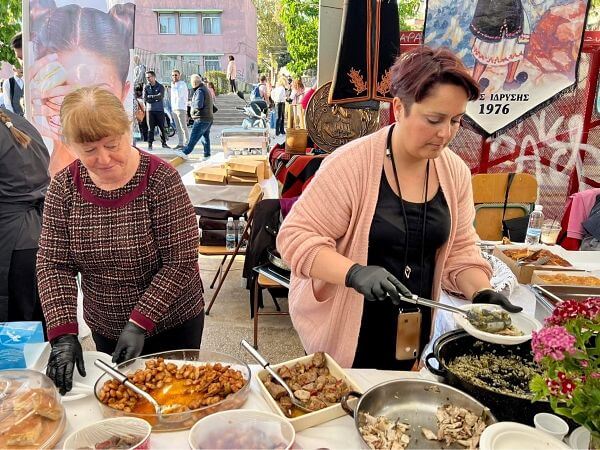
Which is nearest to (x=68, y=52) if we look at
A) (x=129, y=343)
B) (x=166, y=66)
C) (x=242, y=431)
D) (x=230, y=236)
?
(x=230, y=236)

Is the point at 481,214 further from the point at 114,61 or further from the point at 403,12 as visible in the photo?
the point at 403,12

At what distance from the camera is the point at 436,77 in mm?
1286

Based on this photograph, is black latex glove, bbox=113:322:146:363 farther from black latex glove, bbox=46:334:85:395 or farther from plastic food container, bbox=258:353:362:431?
plastic food container, bbox=258:353:362:431

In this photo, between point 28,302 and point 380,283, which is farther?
point 28,302

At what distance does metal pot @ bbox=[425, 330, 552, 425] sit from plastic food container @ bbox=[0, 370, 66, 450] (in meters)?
0.94

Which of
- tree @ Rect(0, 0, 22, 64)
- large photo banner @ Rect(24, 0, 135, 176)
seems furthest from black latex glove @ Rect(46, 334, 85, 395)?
tree @ Rect(0, 0, 22, 64)

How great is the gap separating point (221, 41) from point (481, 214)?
2542 centimetres

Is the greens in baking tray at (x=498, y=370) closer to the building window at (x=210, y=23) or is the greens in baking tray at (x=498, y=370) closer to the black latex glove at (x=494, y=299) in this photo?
the black latex glove at (x=494, y=299)

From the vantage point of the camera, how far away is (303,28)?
1409cm

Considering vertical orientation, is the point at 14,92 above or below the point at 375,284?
above

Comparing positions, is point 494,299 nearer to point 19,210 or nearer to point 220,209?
point 19,210

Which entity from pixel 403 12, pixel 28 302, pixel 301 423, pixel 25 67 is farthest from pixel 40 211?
pixel 403 12

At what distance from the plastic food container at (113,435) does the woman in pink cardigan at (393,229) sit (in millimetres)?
629

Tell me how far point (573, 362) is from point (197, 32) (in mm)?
27833
